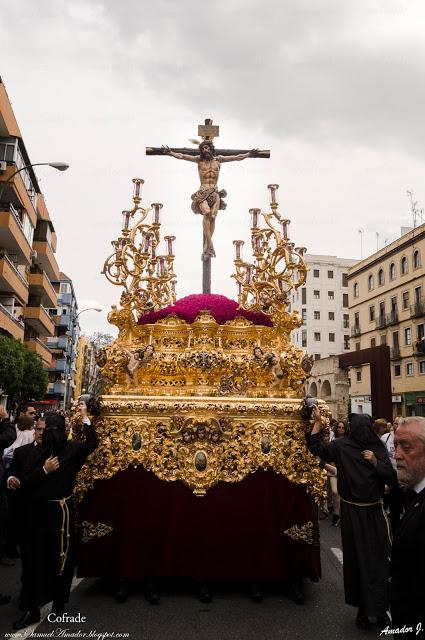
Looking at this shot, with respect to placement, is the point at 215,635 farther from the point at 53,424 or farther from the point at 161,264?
the point at 161,264

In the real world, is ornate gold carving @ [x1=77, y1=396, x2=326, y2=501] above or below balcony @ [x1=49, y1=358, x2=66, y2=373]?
below

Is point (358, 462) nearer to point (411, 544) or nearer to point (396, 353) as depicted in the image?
point (411, 544)

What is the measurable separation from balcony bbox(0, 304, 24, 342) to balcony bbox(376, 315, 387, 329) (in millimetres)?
26367

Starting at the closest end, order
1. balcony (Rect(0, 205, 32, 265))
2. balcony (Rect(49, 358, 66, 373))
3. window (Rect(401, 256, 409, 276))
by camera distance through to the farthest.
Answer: balcony (Rect(0, 205, 32, 265))
window (Rect(401, 256, 409, 276))
balcony (Rect(49, 358, 66, 373))

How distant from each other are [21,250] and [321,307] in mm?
42396

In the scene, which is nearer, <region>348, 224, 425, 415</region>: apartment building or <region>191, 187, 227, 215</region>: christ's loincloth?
<region>191, 187, 227, 215</region>: christ's loincloth

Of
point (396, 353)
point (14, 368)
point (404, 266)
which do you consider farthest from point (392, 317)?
point (14, 368)

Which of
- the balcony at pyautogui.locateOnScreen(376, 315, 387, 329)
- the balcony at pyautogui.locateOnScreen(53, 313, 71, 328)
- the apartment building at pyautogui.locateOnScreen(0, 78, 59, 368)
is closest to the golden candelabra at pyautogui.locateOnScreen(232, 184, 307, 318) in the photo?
the apartment building at pyautogui.locateOnScreen(0, 78, 59, 368)

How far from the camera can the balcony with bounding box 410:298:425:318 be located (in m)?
34.2

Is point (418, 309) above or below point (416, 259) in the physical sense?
below

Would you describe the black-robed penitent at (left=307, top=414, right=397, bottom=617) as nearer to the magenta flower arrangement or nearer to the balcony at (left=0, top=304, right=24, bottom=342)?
the magenta flower arrangement

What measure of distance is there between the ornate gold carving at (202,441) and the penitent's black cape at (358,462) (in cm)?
47

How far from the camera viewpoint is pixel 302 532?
16.3ft

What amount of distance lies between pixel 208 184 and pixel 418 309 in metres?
30.3
